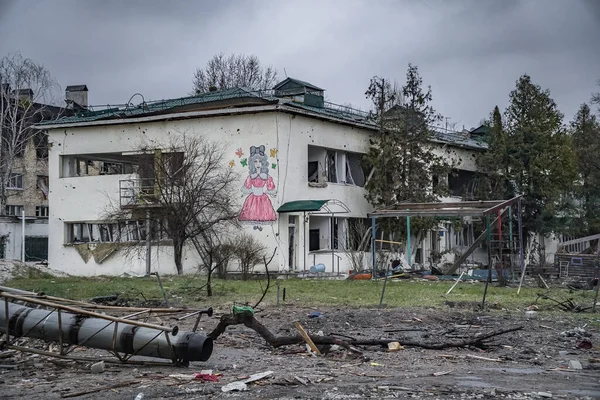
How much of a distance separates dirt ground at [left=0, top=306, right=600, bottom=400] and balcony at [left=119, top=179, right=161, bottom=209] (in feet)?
68.3

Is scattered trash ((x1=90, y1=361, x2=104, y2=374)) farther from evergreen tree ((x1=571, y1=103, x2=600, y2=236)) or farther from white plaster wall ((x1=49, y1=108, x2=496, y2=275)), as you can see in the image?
evergreen tree ((x1=571, y1=103, x2=600, y2=236))

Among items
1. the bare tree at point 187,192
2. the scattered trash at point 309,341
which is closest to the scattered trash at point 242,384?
the scattered trash at point 309,341

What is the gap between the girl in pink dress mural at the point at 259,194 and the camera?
36.2 m

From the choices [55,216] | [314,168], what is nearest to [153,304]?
[314,168]

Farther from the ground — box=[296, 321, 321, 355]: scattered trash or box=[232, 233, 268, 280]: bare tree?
box=[232, 233, 268, 280]: bare tree

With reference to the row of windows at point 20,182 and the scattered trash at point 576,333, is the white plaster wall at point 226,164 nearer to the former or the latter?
the scattered trash at point 576,333

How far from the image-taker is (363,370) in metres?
10.6

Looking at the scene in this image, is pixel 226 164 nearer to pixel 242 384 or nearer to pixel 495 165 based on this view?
pixel 495 165

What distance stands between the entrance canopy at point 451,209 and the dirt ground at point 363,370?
1363 cm

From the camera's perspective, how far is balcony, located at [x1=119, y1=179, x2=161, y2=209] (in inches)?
1413

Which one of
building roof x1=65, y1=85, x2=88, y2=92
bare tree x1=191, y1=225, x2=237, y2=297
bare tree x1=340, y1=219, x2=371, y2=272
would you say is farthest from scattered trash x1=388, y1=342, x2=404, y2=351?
building roof x1=65, y1=85, x2=88, y2=92

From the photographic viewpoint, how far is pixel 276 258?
36188mm

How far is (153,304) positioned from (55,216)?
2311 cm

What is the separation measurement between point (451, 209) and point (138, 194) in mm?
14418
